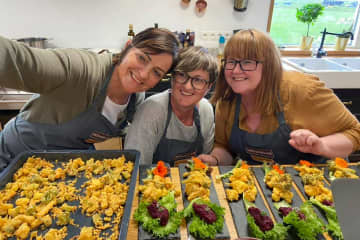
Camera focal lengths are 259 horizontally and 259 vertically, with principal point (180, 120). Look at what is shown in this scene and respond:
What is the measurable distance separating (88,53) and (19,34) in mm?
1824

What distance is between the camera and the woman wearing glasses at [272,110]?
1219mm

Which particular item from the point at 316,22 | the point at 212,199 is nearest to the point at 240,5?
the point at 316,22

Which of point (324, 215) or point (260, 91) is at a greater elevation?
point (260, 91)

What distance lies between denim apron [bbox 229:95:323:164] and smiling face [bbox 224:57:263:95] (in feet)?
0.45

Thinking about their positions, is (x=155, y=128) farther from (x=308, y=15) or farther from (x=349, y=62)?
(x=349, y=62)

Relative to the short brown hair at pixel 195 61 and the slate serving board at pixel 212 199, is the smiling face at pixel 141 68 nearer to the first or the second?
the short brown hair at pixel 195 61

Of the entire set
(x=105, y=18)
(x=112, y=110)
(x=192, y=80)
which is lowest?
(x=112, y=110)

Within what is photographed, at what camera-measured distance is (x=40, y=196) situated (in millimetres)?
806

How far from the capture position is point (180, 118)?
53.2 inches

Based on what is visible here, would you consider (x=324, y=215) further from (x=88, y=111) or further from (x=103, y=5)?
(x=103, y=5)

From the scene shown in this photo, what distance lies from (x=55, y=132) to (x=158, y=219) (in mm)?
643

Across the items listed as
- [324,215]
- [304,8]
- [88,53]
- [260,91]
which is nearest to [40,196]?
[88,53]

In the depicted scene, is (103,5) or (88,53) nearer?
(88,53)

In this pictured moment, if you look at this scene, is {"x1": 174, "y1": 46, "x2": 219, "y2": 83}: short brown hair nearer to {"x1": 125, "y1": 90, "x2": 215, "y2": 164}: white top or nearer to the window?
{"x1": 125, "y1": 90, "x2": 215, "y2": 164}: white top
